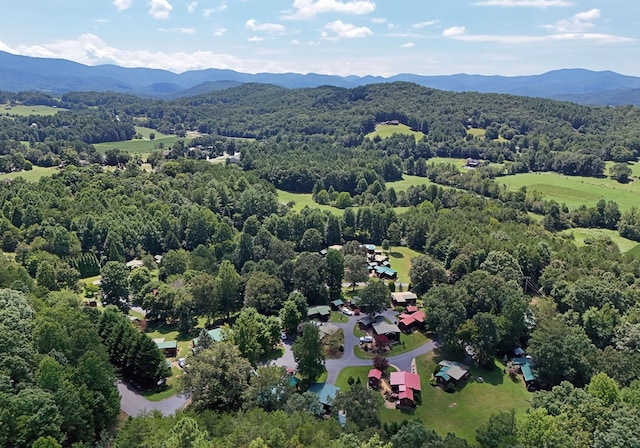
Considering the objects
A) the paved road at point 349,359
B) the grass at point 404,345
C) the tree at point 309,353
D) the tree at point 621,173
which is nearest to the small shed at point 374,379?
the paved road at point 349,359

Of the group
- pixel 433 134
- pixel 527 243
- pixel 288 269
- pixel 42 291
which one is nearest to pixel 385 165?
pixel 433 134

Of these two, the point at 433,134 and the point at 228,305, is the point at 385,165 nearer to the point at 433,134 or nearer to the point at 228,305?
the point at 433,134

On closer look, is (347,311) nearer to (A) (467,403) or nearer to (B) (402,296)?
(B) (402,296)

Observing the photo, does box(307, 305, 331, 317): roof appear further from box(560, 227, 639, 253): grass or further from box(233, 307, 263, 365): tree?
box(560, 227, 639, 253): grass

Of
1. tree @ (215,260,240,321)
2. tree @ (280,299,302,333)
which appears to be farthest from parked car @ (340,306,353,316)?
tree @ (215,260,240,321)

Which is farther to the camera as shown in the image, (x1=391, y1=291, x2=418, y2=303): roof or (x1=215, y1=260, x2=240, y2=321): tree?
(x1=391, y1=291, x2=418, y2=303): roof

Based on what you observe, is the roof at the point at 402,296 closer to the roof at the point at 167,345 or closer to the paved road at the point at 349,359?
the paved road at the point at 349,359
